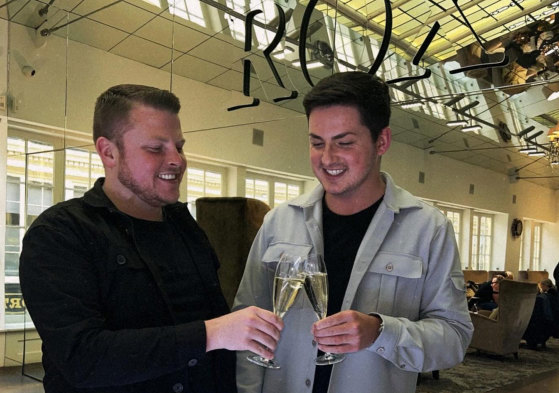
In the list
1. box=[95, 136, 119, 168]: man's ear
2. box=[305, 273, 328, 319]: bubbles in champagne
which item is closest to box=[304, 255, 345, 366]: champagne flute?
box=[305, 273, 328, 319]: bubbles in champagne

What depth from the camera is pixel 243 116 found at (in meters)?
3.52

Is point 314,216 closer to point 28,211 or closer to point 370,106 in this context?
point 370,106

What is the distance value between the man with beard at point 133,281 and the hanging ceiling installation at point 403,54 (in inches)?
79.5

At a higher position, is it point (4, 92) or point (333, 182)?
point (4, 92)

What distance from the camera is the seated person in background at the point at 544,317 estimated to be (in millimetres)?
2373

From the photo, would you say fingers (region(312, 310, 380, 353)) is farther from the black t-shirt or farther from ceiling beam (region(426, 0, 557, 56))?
ceiling beam (region(426, 0, 557, 56))

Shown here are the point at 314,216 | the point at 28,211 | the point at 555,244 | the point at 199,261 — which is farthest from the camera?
the point at 28,211

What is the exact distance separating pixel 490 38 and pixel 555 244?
3.80 ft

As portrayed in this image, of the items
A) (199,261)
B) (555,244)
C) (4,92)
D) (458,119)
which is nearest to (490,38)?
(458,119)

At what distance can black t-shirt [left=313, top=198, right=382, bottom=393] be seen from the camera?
116cm

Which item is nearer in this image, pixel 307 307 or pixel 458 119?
pixel 307 307

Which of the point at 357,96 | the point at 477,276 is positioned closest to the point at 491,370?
the point at 477,276

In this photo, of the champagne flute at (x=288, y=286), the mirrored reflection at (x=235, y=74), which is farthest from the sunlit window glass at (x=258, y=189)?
the champagne flute at (x=288, y=286)

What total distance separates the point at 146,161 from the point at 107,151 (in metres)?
0.10
